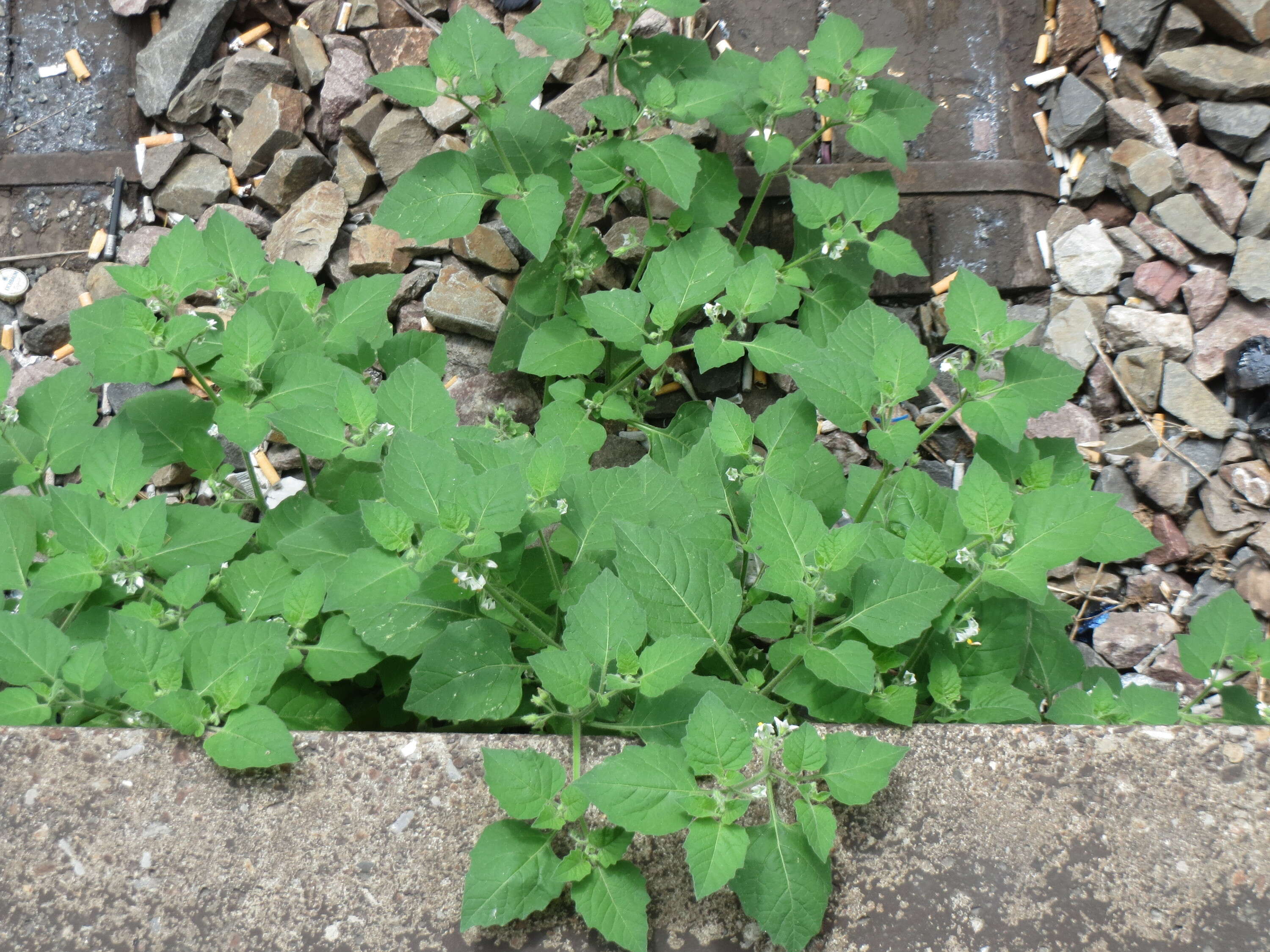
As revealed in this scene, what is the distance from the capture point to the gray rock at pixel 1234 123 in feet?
9.36

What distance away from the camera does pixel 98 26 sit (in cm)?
325

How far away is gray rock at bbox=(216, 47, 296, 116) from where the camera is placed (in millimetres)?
3105

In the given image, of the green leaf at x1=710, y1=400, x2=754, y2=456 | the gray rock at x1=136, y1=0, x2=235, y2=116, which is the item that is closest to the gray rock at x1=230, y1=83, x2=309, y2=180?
the gray rock at x1=136, y1=0, x2=235, y2=116

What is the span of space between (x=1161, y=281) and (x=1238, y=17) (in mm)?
867

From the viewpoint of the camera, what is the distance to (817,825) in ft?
4.60

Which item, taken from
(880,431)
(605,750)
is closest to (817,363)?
(880,431)

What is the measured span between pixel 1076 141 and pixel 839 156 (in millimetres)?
797

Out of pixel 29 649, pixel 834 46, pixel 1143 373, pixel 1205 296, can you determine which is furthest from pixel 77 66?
pixel 1205 296

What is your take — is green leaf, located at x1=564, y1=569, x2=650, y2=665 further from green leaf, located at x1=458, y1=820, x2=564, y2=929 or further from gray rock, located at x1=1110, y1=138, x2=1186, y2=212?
gray rock, located at x1=1110, y1=138, x2=1186, y2=212

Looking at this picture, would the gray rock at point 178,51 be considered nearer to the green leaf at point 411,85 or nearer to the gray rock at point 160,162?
the gray rock at point 160,162

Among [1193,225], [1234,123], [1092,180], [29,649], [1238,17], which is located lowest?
[1193,225]

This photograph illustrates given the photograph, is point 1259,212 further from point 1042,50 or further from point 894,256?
point 894,256

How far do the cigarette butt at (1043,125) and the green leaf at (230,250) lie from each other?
2459 millimetres

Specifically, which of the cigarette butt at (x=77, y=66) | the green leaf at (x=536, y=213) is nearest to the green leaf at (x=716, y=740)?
the green leaf at (x=536, y=213)
